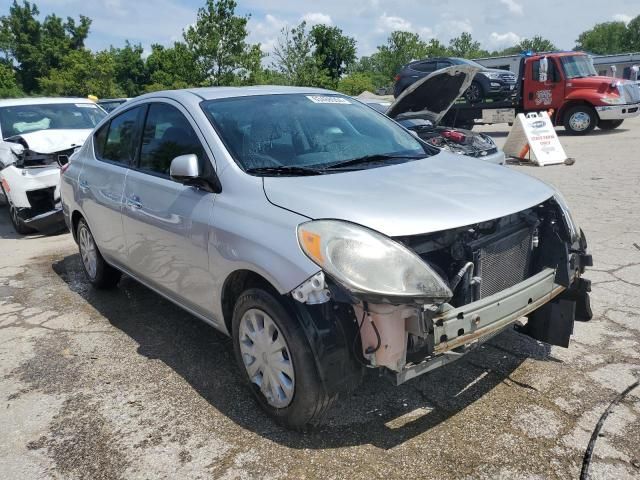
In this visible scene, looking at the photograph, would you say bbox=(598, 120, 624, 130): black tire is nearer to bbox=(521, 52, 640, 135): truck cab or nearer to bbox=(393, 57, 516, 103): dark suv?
bbox=(521, 52, 640, 135): truck cab

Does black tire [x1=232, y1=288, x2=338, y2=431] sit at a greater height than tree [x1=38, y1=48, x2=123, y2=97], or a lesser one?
lesser

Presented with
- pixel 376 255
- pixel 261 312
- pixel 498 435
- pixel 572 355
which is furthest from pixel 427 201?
pixel 572 355

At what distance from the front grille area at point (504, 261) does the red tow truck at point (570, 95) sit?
46.4 feet

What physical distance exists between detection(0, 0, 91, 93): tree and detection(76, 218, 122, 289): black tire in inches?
2189

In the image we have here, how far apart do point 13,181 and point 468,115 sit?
44.1ft

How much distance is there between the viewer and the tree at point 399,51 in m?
56.0

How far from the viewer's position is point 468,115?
55.5 feet

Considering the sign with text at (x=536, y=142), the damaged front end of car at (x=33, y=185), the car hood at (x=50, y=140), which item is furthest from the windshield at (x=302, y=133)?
the sign with text at (x=536, y=142)

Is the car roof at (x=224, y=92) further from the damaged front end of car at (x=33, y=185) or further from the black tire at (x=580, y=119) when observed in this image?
the black tire at (x=580, y=119)

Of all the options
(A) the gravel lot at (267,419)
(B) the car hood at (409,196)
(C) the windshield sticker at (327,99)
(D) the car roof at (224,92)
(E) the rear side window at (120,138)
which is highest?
(D) the car roof at (224,92)

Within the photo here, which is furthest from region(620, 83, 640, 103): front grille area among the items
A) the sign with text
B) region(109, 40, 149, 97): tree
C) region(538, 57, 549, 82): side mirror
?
region(109, 40, 149, 97): tree

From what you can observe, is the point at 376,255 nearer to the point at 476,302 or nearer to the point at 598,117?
the point at 476,302

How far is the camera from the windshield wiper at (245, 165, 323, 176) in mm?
3041

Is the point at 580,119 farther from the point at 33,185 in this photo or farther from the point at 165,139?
the point at 165,139
